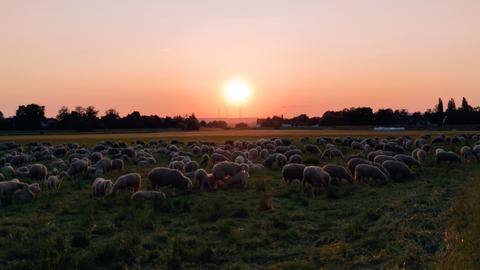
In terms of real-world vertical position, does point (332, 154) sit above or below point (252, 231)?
above

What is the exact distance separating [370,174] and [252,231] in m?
9.42

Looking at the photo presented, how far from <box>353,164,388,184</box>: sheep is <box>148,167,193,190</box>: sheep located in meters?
6.66

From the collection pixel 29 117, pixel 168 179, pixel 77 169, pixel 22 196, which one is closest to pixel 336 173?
pixel 168 179

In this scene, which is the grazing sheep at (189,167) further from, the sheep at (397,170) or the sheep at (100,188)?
the sheep at (397,170)

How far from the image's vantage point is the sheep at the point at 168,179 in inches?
741

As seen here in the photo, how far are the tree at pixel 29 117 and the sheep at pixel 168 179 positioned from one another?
371 feet

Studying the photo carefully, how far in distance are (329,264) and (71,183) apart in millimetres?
15328

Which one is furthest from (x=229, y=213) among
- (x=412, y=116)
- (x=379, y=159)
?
(x=412, y=116)

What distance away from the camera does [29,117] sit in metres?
125

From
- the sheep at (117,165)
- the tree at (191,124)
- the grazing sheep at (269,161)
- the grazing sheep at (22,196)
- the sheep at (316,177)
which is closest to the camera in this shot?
the grazing sheep at (22,196)

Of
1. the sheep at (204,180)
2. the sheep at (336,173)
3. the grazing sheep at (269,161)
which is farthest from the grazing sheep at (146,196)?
the grazing sheep at (269,161)

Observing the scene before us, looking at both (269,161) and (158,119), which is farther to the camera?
(158,119)

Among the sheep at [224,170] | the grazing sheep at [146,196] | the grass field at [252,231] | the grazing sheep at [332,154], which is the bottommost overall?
the grass field at [252,231]

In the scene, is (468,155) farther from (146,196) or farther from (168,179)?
(146,196)
